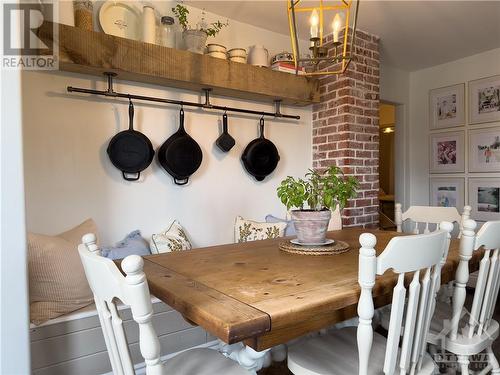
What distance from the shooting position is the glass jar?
231 centimetres

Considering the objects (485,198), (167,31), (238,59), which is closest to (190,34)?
(167,31)

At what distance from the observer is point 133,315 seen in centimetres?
81

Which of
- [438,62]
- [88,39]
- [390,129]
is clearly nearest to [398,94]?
[438,62]

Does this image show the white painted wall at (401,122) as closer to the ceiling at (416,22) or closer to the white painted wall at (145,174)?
the ceiling at (416,22)

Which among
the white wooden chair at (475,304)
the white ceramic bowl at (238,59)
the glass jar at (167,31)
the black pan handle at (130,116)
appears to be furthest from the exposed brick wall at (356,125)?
the black pan handle at (130,116)

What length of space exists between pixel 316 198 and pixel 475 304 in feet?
2.51

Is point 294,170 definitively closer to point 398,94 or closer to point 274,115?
point 274,115

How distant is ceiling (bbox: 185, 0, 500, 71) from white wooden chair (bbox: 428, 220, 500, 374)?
1.93m

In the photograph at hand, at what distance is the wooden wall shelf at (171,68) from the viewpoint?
195 cm

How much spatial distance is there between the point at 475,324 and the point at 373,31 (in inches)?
97.6

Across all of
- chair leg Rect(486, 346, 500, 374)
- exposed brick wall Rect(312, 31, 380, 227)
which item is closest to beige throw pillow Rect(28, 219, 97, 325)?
chair leg Rect(486, 346, 500, 374)

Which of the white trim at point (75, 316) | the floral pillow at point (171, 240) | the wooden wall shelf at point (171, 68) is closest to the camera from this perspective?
the white trim at point (75, 316)

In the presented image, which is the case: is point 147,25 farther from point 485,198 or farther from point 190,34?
point 485,198

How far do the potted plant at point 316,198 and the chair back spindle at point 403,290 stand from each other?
0.51m
